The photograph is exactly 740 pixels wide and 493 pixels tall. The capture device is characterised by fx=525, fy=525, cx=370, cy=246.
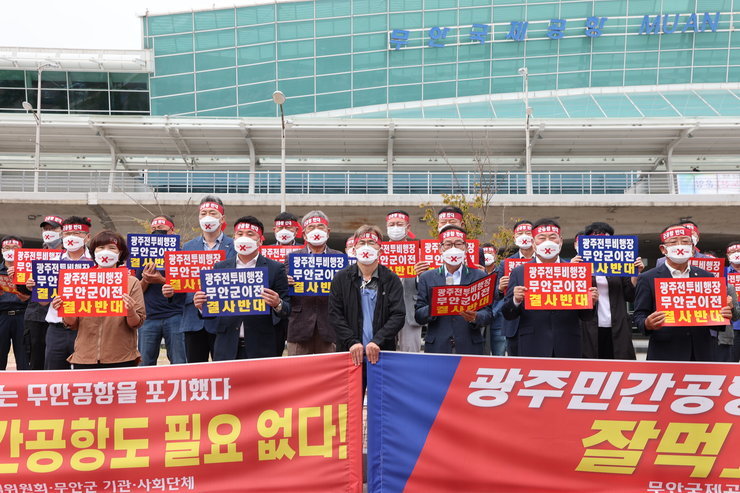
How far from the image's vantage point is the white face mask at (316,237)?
573 cm

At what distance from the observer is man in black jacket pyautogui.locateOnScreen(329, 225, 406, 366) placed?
4.54 metres

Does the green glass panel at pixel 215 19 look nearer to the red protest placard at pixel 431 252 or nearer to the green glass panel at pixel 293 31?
the green glass panel at pixel 293 31

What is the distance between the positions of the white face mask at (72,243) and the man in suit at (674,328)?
600 cm

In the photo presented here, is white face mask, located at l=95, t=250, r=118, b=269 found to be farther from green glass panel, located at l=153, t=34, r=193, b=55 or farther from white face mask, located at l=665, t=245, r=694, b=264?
green glass panel, located at l=153, t=34, r=193, b=55

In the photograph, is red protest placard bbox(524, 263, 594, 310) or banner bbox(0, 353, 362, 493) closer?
banner bbox(0, 353, 362, 493)

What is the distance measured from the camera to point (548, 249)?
5340 millimetres

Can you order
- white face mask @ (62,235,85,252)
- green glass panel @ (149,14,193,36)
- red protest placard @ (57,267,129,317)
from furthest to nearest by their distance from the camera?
green glass panel @ (149,14,193,36)
white face mask @ (62,235,85,252)
red protest placard @ (57,267,129,317)

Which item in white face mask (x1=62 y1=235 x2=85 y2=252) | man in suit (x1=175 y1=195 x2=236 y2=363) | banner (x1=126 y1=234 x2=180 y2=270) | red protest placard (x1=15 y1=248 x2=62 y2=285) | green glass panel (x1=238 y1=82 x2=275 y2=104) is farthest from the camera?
green glass panel (x1=238 y1=82 x2=275 y2=104)

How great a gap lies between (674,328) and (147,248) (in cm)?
581

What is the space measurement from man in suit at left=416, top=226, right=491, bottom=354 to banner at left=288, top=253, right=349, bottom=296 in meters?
0.96

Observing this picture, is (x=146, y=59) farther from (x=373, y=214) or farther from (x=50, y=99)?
(x=373, y=214)

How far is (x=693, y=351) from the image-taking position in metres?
4.99

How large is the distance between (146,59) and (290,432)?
35.2 metres

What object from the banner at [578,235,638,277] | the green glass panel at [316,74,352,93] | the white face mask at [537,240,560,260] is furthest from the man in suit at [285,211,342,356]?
the green glass panel at [316,74,352,93]
